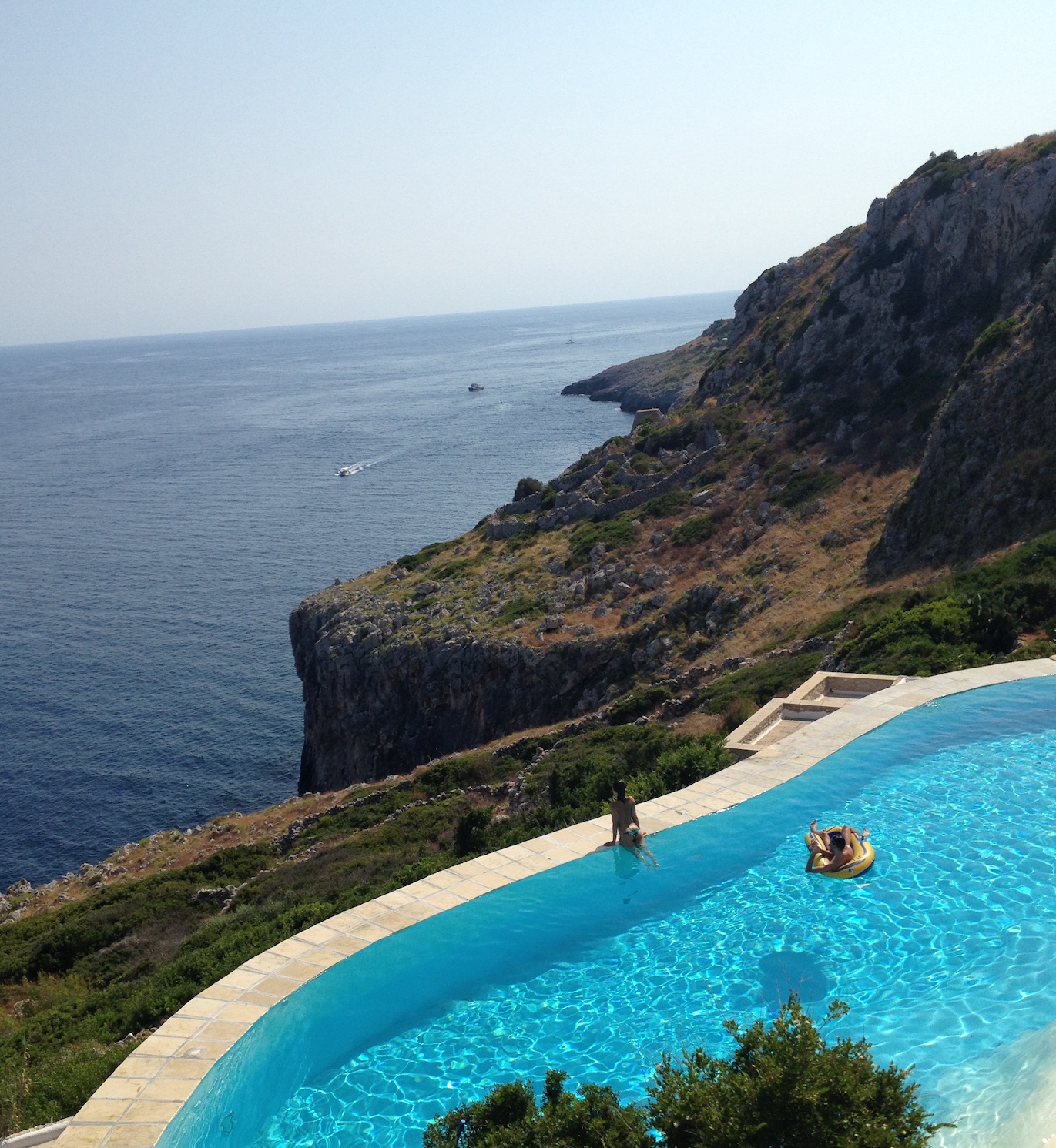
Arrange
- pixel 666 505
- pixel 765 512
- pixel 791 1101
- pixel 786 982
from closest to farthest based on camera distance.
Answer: pixel 791 1101, pixel 786 982, pixel 765 512, pixel 666 505

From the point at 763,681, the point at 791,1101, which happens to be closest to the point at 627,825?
the point at 791,1101

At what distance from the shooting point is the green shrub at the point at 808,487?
44.5 m

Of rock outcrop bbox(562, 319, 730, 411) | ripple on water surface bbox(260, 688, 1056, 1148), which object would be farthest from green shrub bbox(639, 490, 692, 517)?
rock outcrop bbox(562, 319, 730, 411)

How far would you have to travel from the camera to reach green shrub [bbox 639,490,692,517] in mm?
50594

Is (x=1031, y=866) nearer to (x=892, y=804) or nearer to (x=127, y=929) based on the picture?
(x=892, y=804)

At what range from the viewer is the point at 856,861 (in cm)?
1471

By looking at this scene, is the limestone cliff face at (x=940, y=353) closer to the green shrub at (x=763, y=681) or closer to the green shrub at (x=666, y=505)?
the green shrub at (x=666, y=505)

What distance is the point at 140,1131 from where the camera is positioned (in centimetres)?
975

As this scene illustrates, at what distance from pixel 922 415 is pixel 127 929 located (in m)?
37.6

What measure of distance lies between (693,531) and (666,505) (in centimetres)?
444

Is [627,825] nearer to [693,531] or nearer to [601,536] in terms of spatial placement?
[693,531]

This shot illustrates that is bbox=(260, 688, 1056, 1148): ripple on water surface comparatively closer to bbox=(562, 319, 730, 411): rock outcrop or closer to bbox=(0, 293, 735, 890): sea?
bbox=(0, 293, 735, 890): sea

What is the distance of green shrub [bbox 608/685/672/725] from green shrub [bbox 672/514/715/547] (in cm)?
1568

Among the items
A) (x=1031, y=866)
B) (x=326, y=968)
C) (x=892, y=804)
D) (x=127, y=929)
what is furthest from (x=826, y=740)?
(x=127, y=929)
